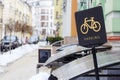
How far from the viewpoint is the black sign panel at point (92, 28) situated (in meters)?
3.88

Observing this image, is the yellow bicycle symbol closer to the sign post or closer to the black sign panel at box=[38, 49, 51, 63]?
the sign post

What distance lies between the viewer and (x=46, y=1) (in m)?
130

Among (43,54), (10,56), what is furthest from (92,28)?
(10,56)

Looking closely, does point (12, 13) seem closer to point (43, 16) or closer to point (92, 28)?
point (43, 16)

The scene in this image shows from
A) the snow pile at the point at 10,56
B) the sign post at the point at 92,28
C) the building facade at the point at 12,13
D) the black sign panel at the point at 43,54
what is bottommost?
the snow pile at the point at 10,56

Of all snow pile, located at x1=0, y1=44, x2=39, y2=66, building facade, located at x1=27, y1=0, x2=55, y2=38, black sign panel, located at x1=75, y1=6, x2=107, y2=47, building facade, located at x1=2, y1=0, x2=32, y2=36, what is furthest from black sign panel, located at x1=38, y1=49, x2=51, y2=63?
building facade, located at x1=27, y1=0, x2=55, y2=38

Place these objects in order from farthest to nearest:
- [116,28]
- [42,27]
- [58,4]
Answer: [42,27], [58,4], [116,28]

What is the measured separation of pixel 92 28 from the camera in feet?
12.7

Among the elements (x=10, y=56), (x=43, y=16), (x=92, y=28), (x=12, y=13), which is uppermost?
(x=43, y=16)

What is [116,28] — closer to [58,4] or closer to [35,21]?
[58,4]

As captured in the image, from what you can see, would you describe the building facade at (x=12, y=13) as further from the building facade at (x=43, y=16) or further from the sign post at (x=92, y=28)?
the sign post at (x=92, y=28)

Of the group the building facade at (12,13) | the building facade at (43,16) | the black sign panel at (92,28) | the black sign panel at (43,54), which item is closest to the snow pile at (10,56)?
the black sign panel at (43,54)

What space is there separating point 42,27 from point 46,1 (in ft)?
31.9

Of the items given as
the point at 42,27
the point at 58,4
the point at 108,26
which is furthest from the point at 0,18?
the point at 108,26
